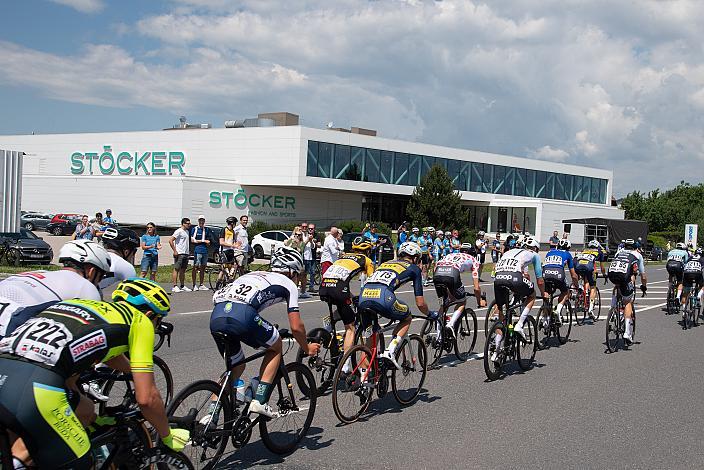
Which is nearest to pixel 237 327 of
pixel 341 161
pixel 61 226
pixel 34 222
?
pixel 61 226

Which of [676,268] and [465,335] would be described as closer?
[465,335]

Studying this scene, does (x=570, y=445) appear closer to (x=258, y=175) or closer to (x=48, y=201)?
(x=258, y=175)

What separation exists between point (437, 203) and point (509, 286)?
158 feet

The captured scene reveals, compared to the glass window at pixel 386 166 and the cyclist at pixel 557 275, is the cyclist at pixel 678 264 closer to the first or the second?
→ the cyclist at pixel 557 275

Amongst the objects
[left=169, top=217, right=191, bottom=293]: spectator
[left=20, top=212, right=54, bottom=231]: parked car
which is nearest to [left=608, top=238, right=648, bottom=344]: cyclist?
[left=169, top=217, right=191, bottom=293]: spectator

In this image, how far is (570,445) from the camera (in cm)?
654

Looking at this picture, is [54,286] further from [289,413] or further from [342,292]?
[342,292]

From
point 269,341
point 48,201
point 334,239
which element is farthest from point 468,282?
point 48,201

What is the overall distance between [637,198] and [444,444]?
105 metres

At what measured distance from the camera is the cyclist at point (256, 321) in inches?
216

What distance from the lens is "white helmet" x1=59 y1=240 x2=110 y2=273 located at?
4809 millimetres

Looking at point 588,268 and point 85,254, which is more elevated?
point 85,254

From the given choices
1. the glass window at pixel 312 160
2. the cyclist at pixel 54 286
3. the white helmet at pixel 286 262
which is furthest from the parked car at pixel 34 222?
the cyclist at pixel 54 286

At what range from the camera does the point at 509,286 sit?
33.0ft
